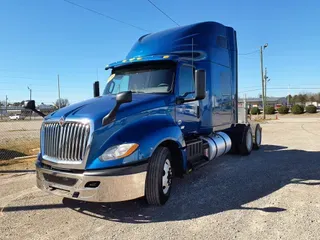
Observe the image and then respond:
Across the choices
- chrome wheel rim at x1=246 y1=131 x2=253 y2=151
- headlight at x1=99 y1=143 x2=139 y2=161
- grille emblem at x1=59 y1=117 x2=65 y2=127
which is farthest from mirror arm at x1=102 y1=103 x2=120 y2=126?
chrome wheel rim at x1=246 y1=131 x2=253 y2=151

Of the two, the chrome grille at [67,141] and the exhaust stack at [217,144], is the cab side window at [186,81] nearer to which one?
the exhaust stack at [217,144]

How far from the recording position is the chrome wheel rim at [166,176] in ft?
16.3

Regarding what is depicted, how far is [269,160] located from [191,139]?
11.7ft

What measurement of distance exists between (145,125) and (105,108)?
69 centimetres

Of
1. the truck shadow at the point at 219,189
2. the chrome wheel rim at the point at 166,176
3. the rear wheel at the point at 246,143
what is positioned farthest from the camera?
the rear wheel at the point at 246,143

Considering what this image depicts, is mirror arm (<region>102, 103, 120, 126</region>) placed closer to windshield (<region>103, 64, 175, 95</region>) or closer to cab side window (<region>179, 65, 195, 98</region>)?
windshield (<region>103, 64, 175, 95</region>)

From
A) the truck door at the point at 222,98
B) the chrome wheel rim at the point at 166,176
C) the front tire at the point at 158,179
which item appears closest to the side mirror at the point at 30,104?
the front tire at the point at 158,179

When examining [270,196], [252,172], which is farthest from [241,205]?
[252,172]

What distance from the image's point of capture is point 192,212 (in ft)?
15.0

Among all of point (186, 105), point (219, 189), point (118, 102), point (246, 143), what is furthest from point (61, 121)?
point (246, 143)

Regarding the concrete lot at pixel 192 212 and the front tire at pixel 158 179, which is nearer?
the concrete lot at pixel 192 212

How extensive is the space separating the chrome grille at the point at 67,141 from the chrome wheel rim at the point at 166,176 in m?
1.49

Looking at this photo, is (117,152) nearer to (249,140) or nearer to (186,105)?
(186,105)

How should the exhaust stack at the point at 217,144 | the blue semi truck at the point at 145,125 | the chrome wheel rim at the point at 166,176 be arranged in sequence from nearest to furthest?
1. the blue semi truck at the point at 145,125
2. the chrome wheel rim at the point at 166,176
3. the exhaust stack at the point at 217,144
